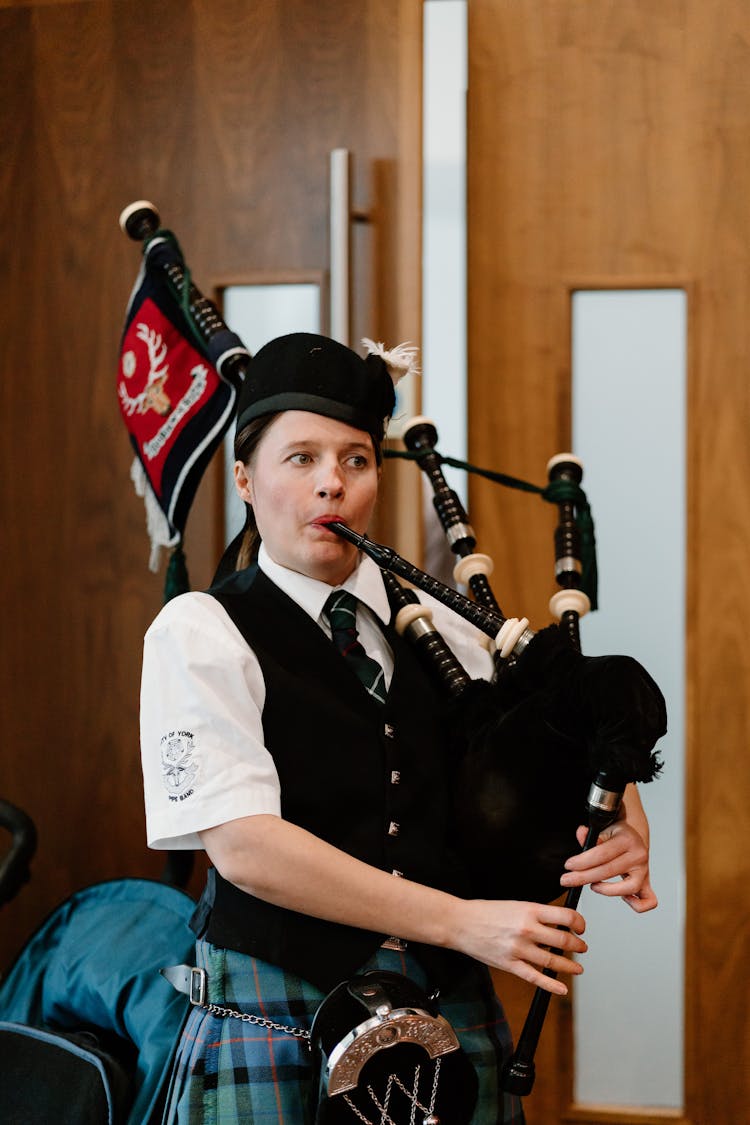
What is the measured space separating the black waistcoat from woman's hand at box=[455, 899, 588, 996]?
0.27ft

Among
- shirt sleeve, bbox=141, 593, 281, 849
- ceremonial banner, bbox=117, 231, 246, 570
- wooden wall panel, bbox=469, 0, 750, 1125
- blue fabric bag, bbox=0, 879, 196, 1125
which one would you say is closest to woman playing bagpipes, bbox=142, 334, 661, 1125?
shirt sleeve, bbox=141, 593, 281, 849

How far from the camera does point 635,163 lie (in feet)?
5.77

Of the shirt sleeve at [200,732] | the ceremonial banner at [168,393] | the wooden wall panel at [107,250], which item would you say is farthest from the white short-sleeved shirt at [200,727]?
the wooden wall panel at [107,250]

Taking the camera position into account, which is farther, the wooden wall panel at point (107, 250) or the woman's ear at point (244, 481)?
the wooden wall panel at point (107, 250)

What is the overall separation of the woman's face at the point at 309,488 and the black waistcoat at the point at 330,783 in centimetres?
6

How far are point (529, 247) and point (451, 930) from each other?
1.16 metres

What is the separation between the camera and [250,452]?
1.12 m

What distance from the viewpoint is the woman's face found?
107 centimetres

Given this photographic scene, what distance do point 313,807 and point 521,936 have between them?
210 mm

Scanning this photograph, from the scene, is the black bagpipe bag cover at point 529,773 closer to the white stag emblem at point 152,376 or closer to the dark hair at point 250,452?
the dark hair at point 250,452

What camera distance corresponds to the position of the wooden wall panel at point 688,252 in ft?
5.73

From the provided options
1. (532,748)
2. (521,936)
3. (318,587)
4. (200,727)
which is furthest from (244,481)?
(521,936)

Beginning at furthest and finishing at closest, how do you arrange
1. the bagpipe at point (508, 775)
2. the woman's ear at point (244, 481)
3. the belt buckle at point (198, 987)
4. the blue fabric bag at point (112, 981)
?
the blue fabric bag at point (112, 981), the woman's ear at point (244, 481), the belt buckle at point (198, 987), the bagpipe at point (508, 775)

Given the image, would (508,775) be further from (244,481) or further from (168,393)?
(168,393)
